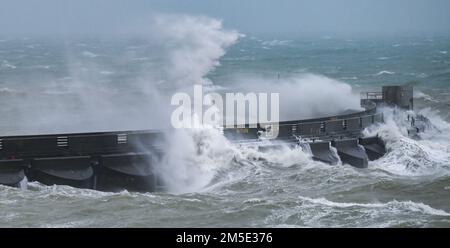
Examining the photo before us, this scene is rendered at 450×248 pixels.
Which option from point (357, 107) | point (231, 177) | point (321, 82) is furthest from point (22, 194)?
point (321, 82)

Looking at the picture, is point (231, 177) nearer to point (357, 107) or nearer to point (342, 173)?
point (342, 173)

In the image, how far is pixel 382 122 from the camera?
2497 centimetres

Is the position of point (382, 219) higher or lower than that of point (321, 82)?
lower

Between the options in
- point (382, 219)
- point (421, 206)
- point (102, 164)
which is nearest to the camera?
point (382, 219)

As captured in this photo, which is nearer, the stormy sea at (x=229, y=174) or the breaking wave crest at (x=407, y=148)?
the stormy sea at (x=229, y=174)

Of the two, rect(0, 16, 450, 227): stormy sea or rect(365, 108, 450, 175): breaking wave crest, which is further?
rect(365, 108, 450, 175): breaking wave crest

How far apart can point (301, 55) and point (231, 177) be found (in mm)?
77742

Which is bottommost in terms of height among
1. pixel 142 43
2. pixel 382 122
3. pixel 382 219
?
pixel 382 219

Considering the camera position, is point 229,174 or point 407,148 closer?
point 229,174

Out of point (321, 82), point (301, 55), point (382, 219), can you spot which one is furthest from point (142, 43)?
point (382, 219)
